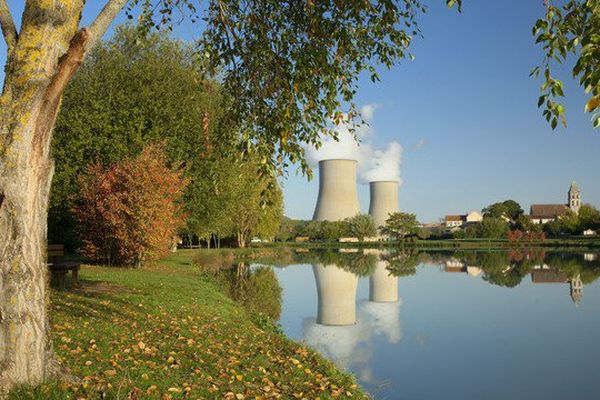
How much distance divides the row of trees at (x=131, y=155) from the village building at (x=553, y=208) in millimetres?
108505

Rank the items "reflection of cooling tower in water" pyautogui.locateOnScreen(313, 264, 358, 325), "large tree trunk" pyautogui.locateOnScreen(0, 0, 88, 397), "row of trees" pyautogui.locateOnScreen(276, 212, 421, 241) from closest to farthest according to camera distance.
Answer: "large tree trunk" pyautogui.locateOnScreen(0, 0, 88, 397) → "reflection of cooling tower in water" pyautogui.locateOnScreen(313, 264, 358, 325) → "row of trees" pyautogui.locateOnScreen(276, 212, 421, 241)

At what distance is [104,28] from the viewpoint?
14.1 ft

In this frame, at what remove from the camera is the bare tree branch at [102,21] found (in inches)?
164

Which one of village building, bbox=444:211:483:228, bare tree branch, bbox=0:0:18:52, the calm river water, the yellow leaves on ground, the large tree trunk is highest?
village building, bbox=444:211:483:228

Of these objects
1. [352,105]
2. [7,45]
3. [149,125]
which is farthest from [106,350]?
[149,125]

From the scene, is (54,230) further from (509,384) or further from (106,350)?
(509,384)

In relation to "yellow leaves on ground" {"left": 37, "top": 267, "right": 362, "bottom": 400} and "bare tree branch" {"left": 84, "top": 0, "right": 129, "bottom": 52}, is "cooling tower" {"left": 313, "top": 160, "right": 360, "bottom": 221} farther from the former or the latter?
"bare tree branch" {"left": 84, "top": 0, "right": 129, "bottom": 52}

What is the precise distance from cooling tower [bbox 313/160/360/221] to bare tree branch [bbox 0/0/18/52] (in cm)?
5135

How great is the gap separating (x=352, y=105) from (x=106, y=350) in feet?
13.6

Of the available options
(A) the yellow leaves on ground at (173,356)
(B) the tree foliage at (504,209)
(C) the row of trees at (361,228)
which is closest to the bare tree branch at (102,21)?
(A) the yellow leaves on ground at (173,356)

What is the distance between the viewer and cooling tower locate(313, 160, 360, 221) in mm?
55906

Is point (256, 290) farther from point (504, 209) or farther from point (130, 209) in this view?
point (504, 209)

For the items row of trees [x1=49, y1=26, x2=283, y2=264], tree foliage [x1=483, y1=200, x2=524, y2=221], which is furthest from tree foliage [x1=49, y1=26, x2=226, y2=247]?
tree foliage [x1=483, y1=200, x2=524, y2=221]

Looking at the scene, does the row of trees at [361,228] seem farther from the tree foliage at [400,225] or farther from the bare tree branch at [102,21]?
the bare tree branch at [102,21]
